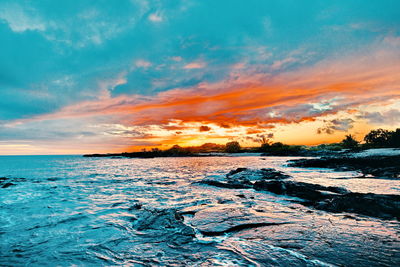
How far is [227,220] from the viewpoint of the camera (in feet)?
27.5

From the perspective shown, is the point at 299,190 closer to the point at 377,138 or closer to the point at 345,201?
the point at 345,201

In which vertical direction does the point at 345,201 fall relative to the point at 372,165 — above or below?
above

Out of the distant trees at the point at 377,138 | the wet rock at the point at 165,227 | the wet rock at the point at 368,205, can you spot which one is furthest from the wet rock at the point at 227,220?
the distant trees at the point at 377,138

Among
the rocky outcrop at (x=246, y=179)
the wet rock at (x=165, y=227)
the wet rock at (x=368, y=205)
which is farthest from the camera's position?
the rocky outcrop at (x=246, y=179)

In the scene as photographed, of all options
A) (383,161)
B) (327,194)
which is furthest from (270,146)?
(327,194)

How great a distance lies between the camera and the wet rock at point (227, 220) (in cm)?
747

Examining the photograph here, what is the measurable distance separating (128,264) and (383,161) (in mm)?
38465

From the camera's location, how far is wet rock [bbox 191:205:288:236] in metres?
7.47

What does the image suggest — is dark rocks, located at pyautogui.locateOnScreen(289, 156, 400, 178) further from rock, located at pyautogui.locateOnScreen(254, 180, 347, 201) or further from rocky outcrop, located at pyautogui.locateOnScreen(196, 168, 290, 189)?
rock, located at pyautogui.locateOnScreen(254, 180, 347, 201)

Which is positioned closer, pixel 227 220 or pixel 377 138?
Answer: pixel 227 220

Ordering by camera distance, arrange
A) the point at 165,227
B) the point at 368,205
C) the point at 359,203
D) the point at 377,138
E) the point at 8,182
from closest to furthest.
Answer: the point at 165,227 → the point at 368,205 → the point at 359,203 → the point at 8,182 → the point at 377,138

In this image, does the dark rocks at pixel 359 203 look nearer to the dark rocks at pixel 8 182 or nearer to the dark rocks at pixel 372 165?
the dark rocks at pixel 372 165

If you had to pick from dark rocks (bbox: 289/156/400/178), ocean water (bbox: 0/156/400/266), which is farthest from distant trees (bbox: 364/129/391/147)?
ocean water (bbox: 0/156/400/266)

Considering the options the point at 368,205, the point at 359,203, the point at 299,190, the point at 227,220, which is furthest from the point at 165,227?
the point at 299,190
